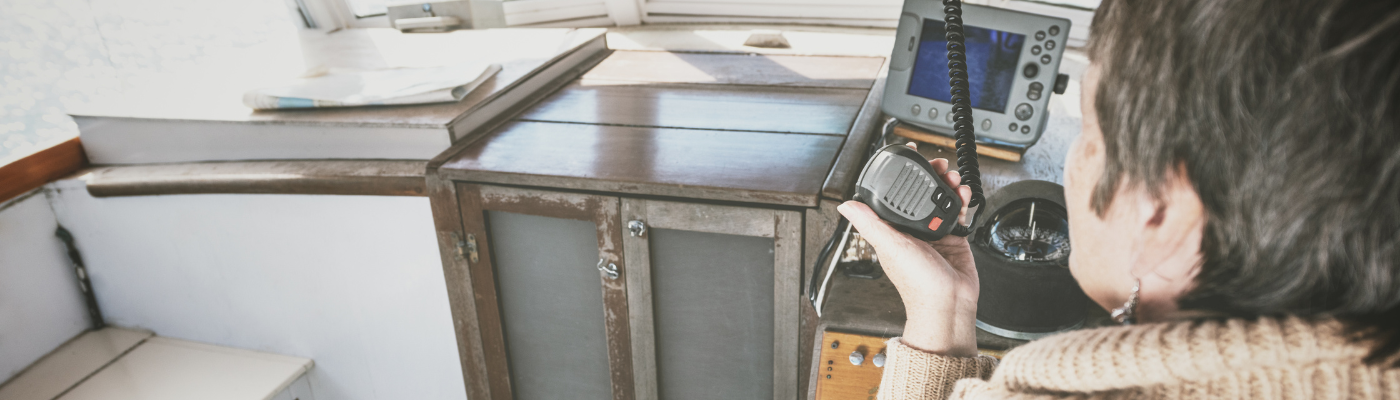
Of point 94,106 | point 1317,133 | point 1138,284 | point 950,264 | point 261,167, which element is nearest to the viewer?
point 1317,133

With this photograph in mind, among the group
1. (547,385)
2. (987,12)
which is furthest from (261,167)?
(987,12)

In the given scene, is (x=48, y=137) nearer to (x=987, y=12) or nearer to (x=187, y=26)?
(x=187, y=26)

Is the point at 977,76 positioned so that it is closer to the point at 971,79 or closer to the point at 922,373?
the point at 971,79

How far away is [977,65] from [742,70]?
2.55 ft

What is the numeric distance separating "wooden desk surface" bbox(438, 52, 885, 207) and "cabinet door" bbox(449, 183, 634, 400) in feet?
0.20

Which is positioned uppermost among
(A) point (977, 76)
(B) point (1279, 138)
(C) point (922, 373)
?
(B) point (1279, 138)

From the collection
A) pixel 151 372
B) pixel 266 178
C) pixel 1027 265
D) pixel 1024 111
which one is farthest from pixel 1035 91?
pixel 151 372

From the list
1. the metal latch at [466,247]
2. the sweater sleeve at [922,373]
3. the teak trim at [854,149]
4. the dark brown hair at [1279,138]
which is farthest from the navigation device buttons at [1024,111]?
the metal latch at [466,247]

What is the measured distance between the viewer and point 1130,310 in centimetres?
60

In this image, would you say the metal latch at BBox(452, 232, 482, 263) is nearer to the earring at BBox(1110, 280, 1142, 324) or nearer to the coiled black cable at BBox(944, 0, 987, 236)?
the coiled black cable at BBox(944, 0, 987, 236)

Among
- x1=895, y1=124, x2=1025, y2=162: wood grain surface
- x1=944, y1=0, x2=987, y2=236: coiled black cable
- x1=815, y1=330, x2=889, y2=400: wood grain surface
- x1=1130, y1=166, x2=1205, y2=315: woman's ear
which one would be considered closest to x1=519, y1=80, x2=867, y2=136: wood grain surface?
x1=895, y1=124, x2=1025, y2=162: wood grain surface

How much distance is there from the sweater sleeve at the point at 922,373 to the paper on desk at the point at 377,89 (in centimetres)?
118

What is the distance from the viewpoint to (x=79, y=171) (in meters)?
1.80

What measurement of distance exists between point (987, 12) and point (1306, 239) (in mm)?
1003
